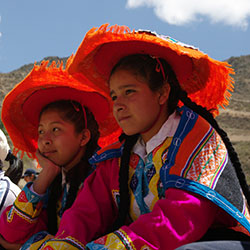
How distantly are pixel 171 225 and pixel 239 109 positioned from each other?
38.9 m

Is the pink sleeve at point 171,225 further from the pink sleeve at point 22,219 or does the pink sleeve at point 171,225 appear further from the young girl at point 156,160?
the pink sleeve at point 22,219

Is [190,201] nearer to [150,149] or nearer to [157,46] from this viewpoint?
[150,149]

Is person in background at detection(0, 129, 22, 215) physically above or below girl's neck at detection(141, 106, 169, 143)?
below

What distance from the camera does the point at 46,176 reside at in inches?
85.0

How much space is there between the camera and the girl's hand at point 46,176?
214 cm

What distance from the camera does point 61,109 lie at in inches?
94.1

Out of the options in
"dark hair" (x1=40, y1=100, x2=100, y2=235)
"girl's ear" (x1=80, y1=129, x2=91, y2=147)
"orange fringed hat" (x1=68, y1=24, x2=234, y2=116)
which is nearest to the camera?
"orange fringed hat" (x1=68, y1=24, x2=234, y2=116)

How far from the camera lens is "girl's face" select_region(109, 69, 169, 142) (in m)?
1.75

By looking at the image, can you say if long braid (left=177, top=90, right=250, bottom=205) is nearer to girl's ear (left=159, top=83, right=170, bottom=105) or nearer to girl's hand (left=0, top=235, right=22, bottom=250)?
girl's ear (left=159, top=83, right=170, bottom=105)

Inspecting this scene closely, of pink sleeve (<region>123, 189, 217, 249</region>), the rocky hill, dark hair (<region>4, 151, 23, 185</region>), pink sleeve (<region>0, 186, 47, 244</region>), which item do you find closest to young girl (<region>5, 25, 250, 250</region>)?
pink sleeve (<region>123, 189, 217, 249</region>)

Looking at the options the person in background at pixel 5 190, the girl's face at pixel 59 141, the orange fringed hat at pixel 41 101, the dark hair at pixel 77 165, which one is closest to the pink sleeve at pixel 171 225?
the dark hair at pixel 77 165

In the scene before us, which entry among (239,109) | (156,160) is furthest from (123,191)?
(239,109)

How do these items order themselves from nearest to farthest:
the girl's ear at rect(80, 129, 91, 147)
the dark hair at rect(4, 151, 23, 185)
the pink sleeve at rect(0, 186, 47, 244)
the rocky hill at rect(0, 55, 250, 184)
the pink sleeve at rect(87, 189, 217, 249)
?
the pink sleeve at rect(87, 189, 217, 249) < the pink sleeve at rect(0, 186, 47, 244) < the girl's ear at rect(80, 129, 91, 147) < the dark hair at rect(4, 151, 23, 185) < the rocky hill at rect(0, 55, 250, 184)

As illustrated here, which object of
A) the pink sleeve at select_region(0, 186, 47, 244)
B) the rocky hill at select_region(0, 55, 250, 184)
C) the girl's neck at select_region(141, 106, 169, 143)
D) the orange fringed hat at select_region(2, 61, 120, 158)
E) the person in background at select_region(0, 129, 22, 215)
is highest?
the rocky hill at select_region(0, 55, 250, 184)
